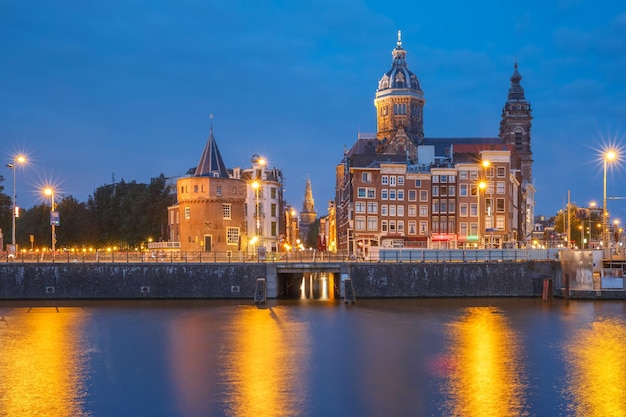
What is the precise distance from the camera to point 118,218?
11650cm

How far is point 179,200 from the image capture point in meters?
95.3

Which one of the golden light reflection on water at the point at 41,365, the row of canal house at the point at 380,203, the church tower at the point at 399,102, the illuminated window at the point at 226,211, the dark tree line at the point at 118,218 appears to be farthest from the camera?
the church tower at the point at 399,102

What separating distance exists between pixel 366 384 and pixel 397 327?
1724 cm

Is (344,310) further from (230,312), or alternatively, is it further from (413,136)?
(413,136)

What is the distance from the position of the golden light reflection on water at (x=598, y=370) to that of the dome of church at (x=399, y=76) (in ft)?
316

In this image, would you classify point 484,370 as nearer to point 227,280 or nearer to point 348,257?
point 348,257

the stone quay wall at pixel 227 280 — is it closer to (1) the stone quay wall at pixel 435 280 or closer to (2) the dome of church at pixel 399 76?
(1) the stone quay wall at pixel 435 280

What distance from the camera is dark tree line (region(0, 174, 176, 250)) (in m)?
115

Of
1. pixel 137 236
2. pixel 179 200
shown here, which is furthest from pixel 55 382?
pixel 137 236

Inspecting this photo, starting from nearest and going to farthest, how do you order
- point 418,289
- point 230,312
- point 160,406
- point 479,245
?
point 160,406
point 230,312
point 418,289
point 479,245

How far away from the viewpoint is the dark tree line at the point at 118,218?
115 metres

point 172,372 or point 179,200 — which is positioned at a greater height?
point 179,200

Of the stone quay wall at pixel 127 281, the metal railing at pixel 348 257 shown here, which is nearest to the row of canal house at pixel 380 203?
the metal railing at pixel 348 257

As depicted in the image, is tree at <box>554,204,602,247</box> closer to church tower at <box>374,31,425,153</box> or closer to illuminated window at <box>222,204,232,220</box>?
church tower at <box>374,31,425,153</box>
